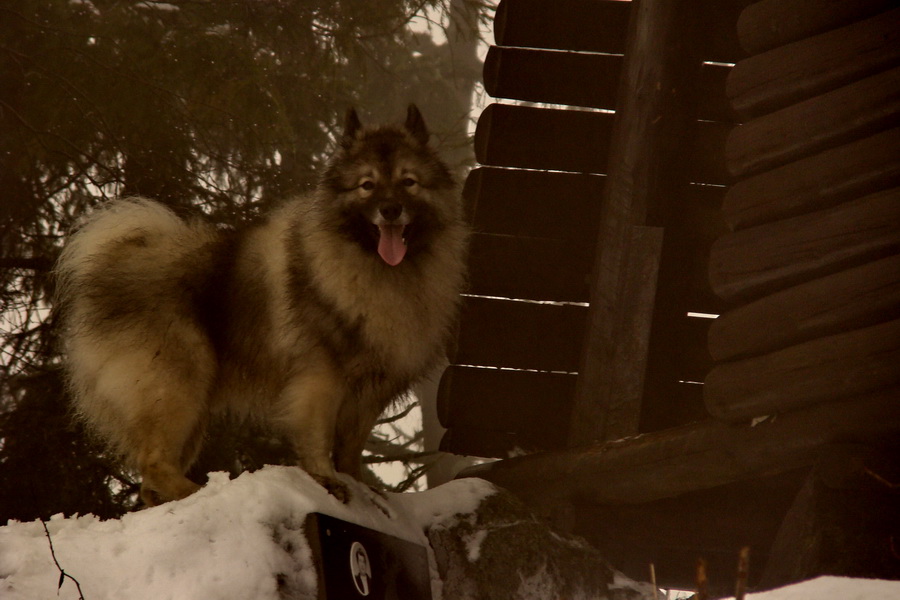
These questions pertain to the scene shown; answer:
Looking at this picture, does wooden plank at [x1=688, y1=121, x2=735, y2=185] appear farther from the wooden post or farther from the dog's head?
the dog's head

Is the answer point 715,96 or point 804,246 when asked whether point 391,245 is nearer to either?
point 804,246

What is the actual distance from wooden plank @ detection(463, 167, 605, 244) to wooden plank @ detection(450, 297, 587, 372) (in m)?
0.45

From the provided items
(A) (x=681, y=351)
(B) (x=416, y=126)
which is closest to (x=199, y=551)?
(B) (x=416, y=126)

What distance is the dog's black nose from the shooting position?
13.3 ft

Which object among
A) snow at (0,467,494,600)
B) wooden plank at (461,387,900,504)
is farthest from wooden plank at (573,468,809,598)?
snow at (0,467,494,600)

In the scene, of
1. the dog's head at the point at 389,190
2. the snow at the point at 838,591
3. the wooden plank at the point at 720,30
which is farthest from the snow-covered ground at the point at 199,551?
the wooden plank at the point at 720,30

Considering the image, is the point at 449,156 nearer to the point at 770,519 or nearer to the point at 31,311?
the point at 31,311

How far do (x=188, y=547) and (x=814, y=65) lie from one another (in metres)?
3.22

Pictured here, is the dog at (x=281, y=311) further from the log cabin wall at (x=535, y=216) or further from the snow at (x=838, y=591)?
the snow at (x=838, y=591)

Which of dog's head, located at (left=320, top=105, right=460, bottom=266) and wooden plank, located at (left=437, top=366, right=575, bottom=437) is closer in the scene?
dog's head, located at (left=320, top=105, right=460, bottom=266)

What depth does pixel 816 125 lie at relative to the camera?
13.3 feet

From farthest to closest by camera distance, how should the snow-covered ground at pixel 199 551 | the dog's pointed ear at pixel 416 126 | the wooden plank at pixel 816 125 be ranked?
the dog's pointed ear at pixel 416 126, the wooden plank at pixel 816 125, the snow-covered ground at pixel 199 551

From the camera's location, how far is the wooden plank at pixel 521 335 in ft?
18.3

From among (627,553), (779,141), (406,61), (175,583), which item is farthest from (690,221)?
(406,61)
